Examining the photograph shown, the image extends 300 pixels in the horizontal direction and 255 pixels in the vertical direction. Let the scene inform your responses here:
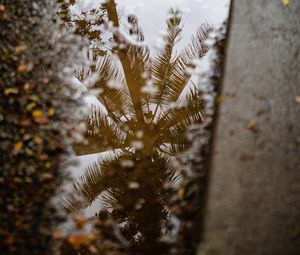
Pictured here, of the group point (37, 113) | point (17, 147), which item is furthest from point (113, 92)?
point (17, 147)

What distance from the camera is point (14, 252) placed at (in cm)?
162

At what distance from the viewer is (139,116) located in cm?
343

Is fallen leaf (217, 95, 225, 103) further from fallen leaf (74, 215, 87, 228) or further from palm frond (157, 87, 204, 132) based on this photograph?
fallen leaf (74, 215, 87, 228)

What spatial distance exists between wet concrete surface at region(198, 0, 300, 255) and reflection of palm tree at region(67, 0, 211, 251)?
788 millimetres

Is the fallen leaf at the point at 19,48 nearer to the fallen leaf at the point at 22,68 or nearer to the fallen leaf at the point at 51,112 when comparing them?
the fallen leaf at the point at 22,68

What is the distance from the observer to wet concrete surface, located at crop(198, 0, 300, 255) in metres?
1.56

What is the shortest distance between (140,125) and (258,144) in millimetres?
1684

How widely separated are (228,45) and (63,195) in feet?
5.58

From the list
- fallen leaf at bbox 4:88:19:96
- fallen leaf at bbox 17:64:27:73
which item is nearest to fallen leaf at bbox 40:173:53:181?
fallen leaf at bbox 4:88:19:96

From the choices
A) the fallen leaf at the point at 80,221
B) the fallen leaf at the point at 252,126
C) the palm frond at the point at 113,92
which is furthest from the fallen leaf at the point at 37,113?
the fallen leaf at the point at 252,126

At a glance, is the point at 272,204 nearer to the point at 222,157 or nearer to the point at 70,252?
the point at 222,157

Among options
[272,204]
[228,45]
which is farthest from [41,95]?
[272,204]

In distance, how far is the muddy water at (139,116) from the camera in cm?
264

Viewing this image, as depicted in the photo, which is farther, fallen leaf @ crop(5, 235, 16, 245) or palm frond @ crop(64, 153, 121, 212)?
palm frond @ crop(64, 153, 121, 212)
